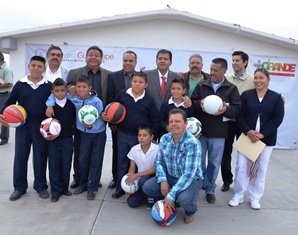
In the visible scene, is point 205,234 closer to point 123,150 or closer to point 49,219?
point 123,150

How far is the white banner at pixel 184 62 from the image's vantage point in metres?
7.39

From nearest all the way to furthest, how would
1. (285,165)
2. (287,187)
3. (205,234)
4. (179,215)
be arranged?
(205,234)
(179,215)
(287,187)
(285,165)

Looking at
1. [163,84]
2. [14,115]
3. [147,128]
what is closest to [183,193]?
[147,128]

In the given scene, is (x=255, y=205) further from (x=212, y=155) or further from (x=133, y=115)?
(x=133, y=115)

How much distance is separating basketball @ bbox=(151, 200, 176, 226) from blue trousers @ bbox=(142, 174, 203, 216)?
0.55 ft

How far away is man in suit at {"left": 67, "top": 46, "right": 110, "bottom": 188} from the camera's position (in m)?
4.02

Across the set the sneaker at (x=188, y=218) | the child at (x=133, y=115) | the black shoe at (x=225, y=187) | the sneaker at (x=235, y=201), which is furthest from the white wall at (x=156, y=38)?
the sneaker at (x=188, y=218)

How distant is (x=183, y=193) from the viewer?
10.5 ft

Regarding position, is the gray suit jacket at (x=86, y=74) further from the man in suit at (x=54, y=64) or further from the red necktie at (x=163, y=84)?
the red necktie at (x=163, y=84)

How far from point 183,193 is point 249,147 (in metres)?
1.15

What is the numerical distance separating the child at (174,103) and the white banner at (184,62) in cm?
376

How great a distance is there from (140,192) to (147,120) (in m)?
0.93

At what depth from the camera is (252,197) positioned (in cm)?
388

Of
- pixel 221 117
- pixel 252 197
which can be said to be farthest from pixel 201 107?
pixel 252 197
